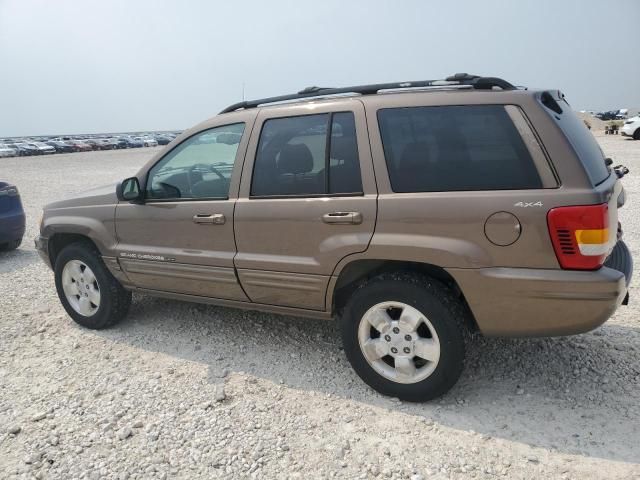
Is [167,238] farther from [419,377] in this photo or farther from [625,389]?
[625,389]

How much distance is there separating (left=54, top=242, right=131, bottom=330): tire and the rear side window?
267cm

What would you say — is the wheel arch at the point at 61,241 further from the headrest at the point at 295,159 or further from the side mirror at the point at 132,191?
the headrest at the point at 295,159

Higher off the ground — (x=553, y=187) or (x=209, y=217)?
(x=553, y=187)

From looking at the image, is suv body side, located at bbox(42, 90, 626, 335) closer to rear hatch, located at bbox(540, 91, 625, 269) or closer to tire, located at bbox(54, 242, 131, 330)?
rear hatch, located at bbox(540, 91, 625, 269)

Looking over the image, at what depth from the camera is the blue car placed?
7.04m

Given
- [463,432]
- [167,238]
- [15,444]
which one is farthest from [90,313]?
[463,432]

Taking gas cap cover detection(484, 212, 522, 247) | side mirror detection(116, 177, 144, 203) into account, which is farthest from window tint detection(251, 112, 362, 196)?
side mirror detection(116, 177, 144, 203)

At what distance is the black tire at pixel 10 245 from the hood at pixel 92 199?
11.7ft

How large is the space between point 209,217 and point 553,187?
2209 millimetres

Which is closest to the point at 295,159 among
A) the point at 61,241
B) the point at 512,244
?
the point at 512,244

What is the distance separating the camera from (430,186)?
284 centimetres

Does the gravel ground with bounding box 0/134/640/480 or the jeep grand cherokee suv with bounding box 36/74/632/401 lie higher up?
the jeep grand cherokee suv with bounding box 36/74/632/401

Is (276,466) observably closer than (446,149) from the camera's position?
Yes

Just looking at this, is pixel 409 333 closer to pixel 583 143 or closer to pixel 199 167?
pixel 583 143
